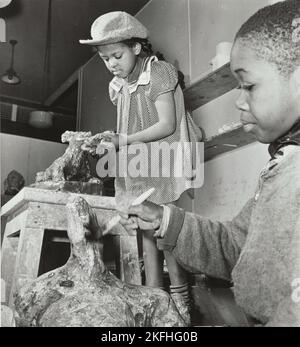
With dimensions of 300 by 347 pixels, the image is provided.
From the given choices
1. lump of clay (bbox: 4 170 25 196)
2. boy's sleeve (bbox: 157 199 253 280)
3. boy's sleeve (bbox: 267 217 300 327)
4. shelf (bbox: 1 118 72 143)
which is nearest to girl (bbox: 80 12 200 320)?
boy's sleeve (bbox: 157 199 253 280)

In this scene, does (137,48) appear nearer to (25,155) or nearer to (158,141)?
(158,141)

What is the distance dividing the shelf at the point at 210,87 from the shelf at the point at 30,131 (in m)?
1.19

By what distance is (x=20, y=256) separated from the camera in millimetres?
806

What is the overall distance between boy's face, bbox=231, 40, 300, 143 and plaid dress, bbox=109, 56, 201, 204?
50cm

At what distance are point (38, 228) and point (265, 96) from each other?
1.76 ft

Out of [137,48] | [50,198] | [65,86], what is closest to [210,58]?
[137,48]

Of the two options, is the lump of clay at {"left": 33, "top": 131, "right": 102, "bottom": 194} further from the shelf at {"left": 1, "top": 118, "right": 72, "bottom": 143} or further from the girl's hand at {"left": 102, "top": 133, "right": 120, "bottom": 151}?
the shelf at {"left": 1, "top": 118, "right": 72, "bottom": 143}

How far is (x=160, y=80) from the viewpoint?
1015mm

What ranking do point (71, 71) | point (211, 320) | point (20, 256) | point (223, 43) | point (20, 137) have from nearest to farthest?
point (20, 256)
point (211, 320)
point (223, 43)
point (71, 71)
point (20, 137)

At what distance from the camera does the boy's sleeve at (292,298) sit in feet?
1.22
